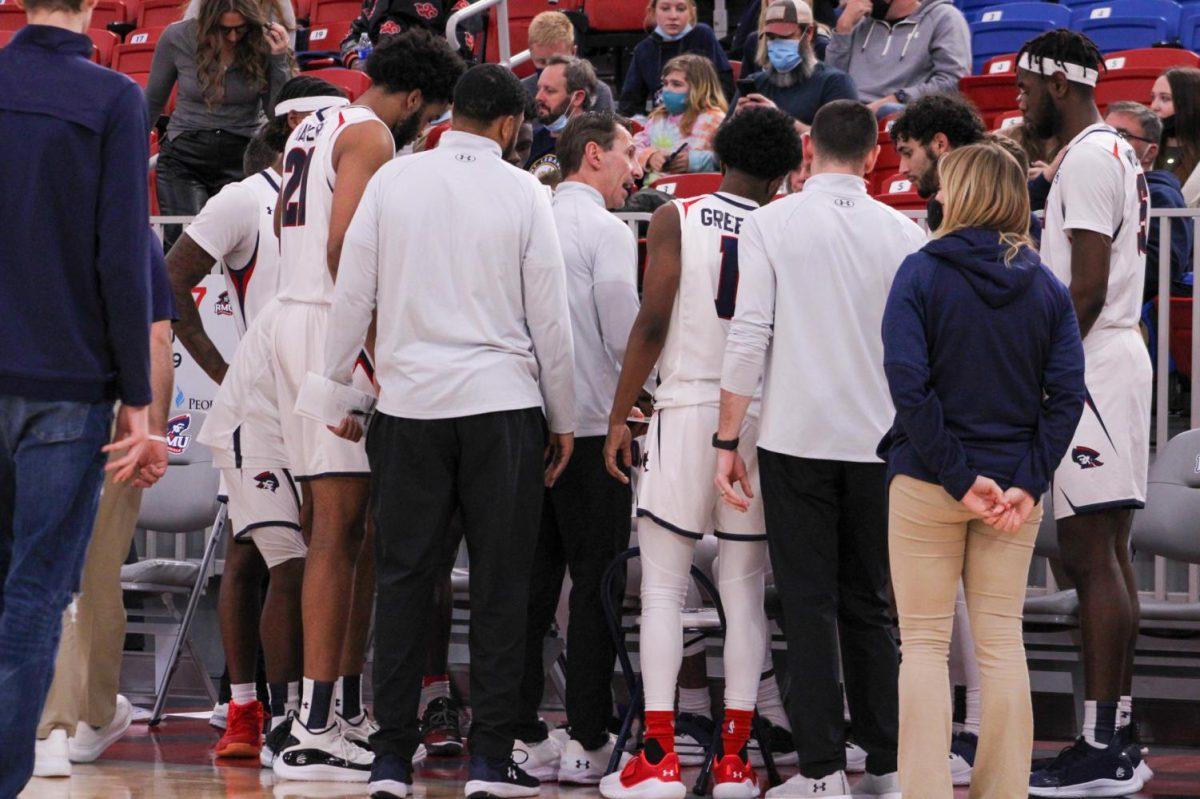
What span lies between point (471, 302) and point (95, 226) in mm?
1177

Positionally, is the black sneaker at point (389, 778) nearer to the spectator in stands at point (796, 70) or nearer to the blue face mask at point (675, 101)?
the blue face mask at point (675, 101)

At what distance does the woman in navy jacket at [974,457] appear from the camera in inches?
137

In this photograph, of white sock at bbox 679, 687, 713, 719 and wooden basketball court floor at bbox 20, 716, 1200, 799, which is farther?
white sock at bbox 679, 687, 713, 719

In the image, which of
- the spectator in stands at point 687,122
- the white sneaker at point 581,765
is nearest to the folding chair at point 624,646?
the white sneaker at point 581,765

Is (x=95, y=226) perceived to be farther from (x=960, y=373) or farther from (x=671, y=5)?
(x=671, y=5)

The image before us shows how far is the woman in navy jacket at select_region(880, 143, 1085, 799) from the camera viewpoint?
3486 millimetres

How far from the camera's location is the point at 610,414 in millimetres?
4426

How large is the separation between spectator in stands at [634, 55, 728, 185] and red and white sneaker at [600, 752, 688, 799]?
4.10 m

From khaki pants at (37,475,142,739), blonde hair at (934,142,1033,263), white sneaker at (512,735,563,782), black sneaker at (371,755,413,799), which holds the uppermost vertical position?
blonde hair at (934,142,1033,263)

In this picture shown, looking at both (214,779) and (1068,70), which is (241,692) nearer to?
(214,779)

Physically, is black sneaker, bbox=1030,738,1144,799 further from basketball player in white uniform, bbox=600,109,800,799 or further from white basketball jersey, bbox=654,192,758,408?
white basketball jersey, bbox=654,192,758,408

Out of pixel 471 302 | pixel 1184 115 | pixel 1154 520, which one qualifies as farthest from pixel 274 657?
pixel 1184 115

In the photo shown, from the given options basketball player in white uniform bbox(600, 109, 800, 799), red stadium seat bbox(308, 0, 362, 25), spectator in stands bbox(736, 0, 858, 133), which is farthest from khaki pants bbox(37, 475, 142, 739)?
red stadium seat bbox(308, 0, 362, 25)

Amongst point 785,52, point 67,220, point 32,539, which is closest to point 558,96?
point 785,52
